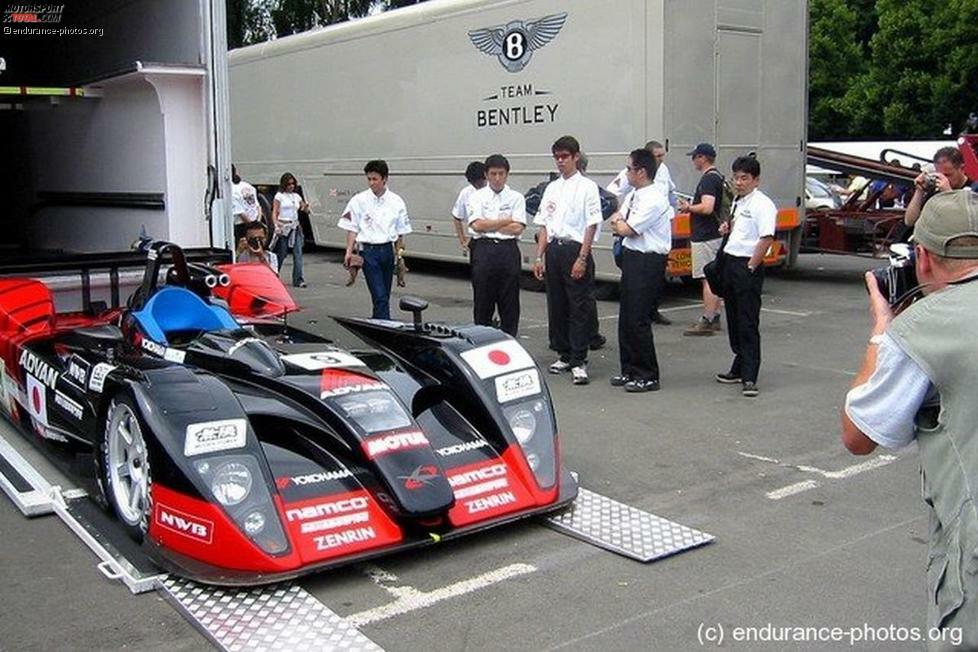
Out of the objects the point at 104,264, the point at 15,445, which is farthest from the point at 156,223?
the point at 15,445

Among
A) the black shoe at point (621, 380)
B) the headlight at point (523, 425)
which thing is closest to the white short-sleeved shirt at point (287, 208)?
the black shoe at point (621, 380)

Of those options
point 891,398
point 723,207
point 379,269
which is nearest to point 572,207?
point 379,269

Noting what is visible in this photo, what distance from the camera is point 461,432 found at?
17.1ft

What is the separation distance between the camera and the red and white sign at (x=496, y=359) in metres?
5.36

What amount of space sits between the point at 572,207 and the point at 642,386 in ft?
4.96

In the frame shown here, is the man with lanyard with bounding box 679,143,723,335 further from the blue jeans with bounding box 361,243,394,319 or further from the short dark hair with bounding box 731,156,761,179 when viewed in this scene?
the blue jeans with bounding box 361,243,394,319

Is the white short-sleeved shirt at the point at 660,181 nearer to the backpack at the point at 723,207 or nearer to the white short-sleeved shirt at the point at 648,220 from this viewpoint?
the backpack at the point at 723,207

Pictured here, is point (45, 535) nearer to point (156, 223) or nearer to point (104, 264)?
point (104, 264)

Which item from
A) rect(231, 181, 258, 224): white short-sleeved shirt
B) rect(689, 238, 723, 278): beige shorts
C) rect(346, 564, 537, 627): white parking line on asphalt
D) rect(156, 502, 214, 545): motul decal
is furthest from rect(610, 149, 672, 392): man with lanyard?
rect(231, 181, 258, 224): white short-sleeved shirt

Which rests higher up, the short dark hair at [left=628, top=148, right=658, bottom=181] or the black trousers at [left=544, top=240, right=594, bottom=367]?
the short dark hair at [left=628, top=148, right=658, bottom=181]

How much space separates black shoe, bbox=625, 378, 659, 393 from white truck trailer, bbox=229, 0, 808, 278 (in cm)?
428

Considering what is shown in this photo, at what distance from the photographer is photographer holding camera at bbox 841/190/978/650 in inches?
86.0

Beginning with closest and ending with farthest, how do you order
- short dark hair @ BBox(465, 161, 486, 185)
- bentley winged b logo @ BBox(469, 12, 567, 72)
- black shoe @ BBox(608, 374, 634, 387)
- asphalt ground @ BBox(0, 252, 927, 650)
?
1. asphalt ground @ BBox(0, 252, 927, 650)
2. black shoe @ BBox(608, 374, 634, 387)
3. short dark hair @ BBox(465, 161, 486, 185)
4. bentley winged b logo @ BBox(469, 12, 567, 72)

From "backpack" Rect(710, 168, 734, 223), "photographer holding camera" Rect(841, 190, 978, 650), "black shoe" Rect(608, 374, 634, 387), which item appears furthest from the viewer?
"backpack" Rect(710, 168, 734, 223)
